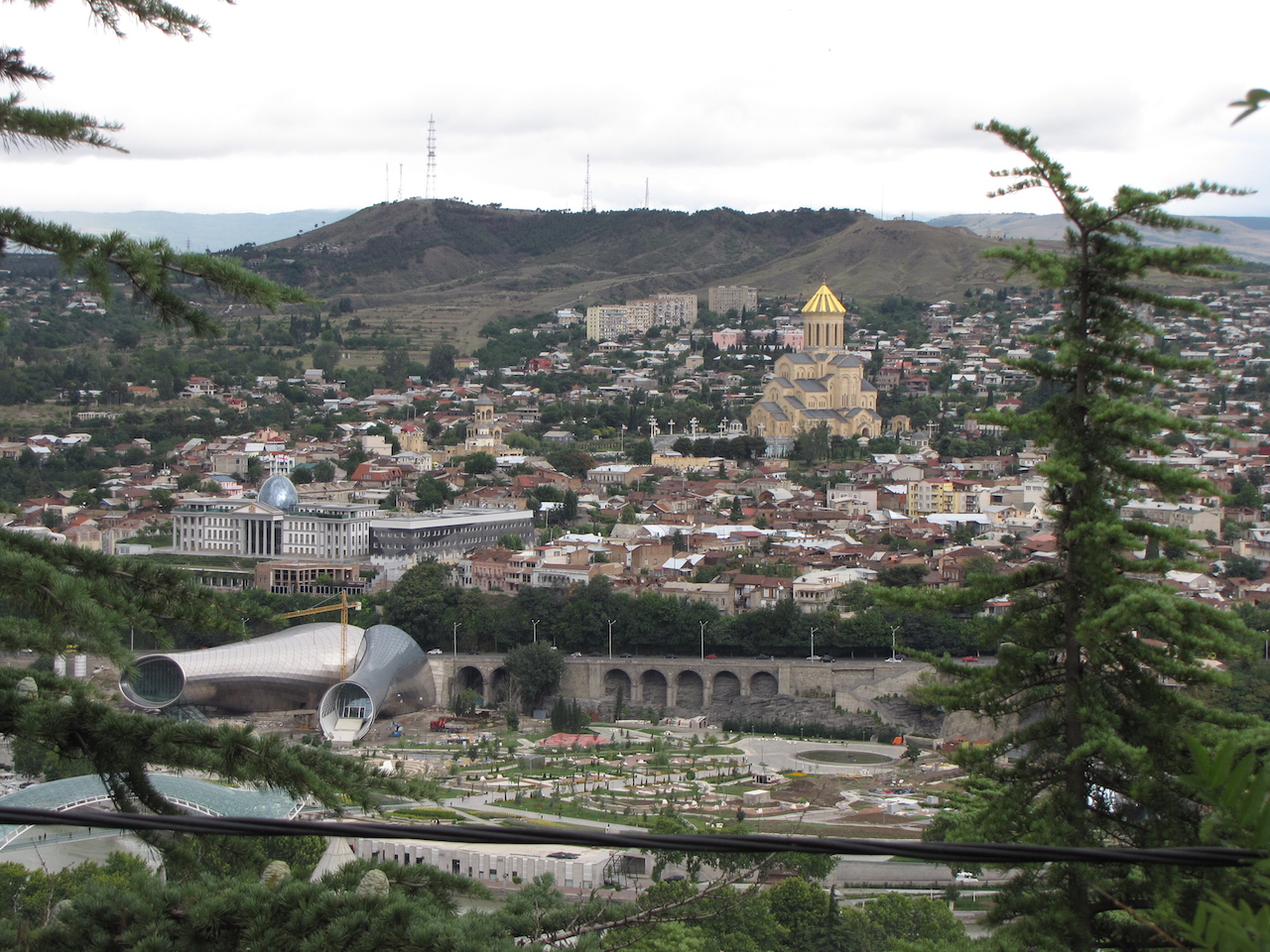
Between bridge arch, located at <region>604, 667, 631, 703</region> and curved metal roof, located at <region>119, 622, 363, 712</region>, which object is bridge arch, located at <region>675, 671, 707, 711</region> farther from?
curved metal roof, located at <region>119, 622, 363, 712</region>

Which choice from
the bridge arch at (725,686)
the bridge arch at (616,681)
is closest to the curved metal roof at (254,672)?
the bridge arch at (616,681)

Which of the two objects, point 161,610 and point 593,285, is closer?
point 161,610

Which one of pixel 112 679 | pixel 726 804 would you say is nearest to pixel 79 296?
pixel 112 679

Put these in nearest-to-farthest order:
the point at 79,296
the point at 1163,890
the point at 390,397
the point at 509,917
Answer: the point at 1163,890, the point at 509,917, the point at 390,397, the point at 79,296

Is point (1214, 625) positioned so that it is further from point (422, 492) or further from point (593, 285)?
point (593, 285)

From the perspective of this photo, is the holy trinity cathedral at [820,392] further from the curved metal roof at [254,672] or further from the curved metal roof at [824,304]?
the curved metal roof at [254,672]
